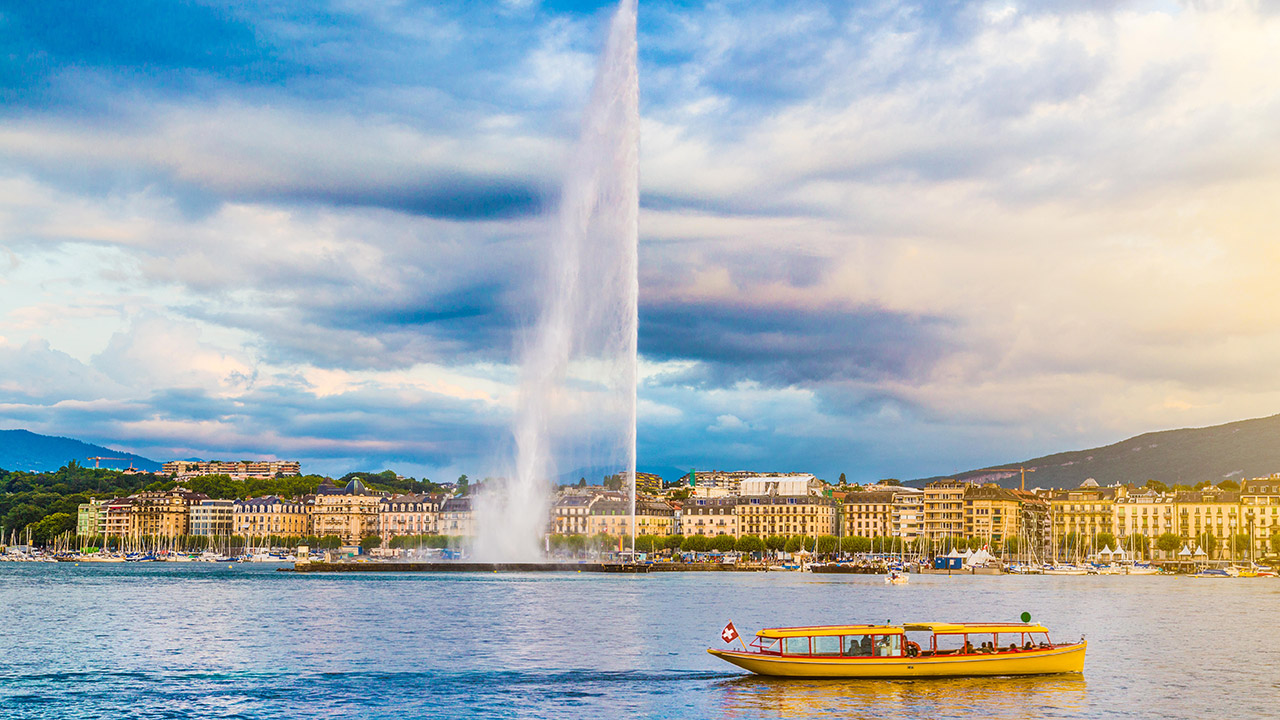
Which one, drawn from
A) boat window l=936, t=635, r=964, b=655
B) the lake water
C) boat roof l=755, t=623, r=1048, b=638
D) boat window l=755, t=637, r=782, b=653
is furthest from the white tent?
boat window l=755, t=637, r=782, b=653

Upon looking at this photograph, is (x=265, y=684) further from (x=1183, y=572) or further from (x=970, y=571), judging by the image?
(x=1183, y=572)

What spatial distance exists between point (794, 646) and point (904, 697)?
16.1 feet

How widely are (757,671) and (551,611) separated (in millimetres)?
33968

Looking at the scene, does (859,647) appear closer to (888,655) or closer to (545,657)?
(888,655)

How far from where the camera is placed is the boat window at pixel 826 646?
136 ft

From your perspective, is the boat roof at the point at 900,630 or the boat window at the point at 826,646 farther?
the boat window at the point at 826,646

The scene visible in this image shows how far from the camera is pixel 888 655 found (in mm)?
40812

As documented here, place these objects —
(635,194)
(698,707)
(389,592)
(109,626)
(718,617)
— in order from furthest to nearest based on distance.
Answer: (389,592)
(635,194)
(718,617)
(109,626)
(698,707)

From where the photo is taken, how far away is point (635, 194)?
92.4 m

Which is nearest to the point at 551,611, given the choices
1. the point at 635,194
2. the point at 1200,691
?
the point at 635,194

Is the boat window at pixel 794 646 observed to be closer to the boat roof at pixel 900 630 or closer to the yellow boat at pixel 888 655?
the yellow boat at pixel 888 655

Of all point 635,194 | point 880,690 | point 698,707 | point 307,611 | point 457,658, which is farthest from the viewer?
point 635,194

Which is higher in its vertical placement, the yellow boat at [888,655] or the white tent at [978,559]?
the yellow boat at [888,655]

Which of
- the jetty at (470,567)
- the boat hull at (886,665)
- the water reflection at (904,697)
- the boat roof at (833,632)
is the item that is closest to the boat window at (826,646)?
the boat roof at (833,632)
